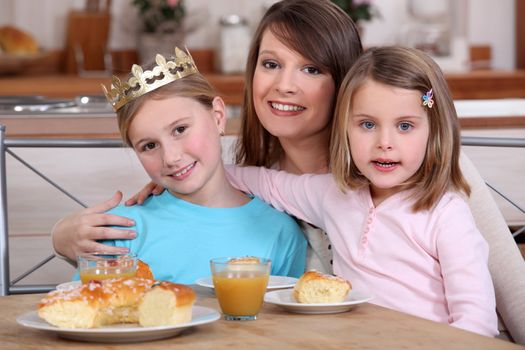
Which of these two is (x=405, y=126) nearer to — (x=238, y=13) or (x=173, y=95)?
(x=173, y=95)

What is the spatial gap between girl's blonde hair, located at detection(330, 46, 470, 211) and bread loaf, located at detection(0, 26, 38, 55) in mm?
2644

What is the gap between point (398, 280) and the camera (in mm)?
1811

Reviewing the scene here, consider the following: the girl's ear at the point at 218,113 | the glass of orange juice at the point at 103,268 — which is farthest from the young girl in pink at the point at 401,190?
the glass of orange juice at the point at 103,268

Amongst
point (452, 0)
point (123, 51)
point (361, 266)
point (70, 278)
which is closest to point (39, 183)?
point (70, 278)

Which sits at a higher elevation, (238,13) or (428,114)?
(238,13)

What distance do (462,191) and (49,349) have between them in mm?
936

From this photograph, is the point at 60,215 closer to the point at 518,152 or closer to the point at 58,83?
the point at 518,152

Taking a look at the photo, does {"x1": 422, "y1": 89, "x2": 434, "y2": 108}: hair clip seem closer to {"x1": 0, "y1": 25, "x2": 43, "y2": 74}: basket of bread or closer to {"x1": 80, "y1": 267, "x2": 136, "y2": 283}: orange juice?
{"x1": 80, "y1": 267, "x2": 136, "y2": 283}: orange juice

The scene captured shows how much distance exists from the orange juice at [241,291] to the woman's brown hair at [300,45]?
75 cm

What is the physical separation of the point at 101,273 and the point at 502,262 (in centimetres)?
84

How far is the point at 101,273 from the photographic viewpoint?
1.46 m

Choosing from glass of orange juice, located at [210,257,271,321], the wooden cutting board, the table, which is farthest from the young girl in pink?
the wooden cutting board

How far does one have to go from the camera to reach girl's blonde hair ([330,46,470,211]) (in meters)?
1.83

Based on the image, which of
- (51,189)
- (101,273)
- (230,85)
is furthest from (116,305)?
(230,85)
